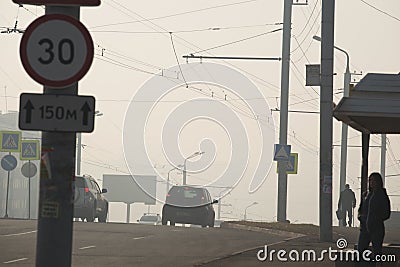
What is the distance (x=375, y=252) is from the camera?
16438 mm

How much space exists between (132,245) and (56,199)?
48.3 ft

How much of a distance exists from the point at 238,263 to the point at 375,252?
8.56 ft

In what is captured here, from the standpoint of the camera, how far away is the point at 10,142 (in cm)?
4225

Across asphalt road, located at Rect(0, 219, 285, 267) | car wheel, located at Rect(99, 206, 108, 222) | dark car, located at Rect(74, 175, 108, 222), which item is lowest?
car wheel, located at Rect(99, 206, 108, 222)

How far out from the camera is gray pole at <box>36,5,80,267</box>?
8789mm

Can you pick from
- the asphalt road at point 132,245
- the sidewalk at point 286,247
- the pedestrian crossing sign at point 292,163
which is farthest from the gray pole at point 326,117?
the pedestrian crossing sign at point 292,163

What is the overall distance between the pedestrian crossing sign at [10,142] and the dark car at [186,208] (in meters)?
7.59

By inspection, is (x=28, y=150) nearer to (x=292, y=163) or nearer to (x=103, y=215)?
(x=103, y=215)

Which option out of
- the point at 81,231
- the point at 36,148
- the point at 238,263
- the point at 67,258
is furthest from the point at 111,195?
the point at 67,258

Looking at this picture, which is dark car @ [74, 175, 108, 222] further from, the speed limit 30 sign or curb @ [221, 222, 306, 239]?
the speed limit 30 sign

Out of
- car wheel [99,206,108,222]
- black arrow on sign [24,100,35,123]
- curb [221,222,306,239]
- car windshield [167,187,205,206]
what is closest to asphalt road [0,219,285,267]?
curb [221,222,306,239]

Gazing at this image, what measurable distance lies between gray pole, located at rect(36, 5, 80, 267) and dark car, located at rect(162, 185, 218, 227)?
93.6ft

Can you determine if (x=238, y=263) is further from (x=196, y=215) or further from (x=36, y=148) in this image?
(x=36, y=148)

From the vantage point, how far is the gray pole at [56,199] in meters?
8.79
